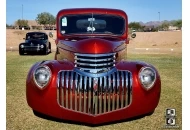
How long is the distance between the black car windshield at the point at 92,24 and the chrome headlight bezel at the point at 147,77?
845mm

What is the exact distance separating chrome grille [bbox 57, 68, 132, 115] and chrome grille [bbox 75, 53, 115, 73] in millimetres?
55

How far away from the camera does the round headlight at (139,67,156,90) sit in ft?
12.7

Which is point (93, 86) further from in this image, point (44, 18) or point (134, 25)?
point (134, 25)

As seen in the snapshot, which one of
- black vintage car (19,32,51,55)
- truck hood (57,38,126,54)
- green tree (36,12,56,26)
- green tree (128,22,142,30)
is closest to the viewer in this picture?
truck hood (57,38,126,54)

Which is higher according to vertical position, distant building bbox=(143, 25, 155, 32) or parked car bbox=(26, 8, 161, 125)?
distant building bbox=(143, 25, 155, 32)

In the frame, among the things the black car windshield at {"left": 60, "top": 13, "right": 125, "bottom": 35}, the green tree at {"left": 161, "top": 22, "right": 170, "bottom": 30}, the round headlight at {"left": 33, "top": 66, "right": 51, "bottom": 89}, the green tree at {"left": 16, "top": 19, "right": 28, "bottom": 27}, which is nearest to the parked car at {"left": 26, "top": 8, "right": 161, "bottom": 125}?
the round headlight at {"left": 33, "top": 66, "right": 51, "bottom": 89}

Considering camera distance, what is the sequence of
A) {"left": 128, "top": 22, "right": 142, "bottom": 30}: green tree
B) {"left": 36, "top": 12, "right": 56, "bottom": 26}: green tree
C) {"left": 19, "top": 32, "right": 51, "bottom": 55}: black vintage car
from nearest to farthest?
{"left": 36, "top": 12, "right": 56, "bottom": 26}: green tree < {"left": 128, "top": 22, "right": 142, "bottom": 30}: green tree < {"left": 19, "top": 32, "right": 51, "bottom": 55}: black vintage car

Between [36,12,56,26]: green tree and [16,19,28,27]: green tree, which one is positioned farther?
[16,19,28,27]: green tree

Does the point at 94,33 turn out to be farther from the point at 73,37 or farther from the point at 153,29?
the point at 153,29

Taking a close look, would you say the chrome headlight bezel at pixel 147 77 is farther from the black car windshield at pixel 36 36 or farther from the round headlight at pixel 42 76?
the black car windshield at pixel 36 36

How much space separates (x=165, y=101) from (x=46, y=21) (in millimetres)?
1553

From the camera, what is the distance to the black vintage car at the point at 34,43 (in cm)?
483

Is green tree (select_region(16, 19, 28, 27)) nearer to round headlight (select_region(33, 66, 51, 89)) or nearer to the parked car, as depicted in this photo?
the parked car

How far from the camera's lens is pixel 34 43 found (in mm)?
4973
